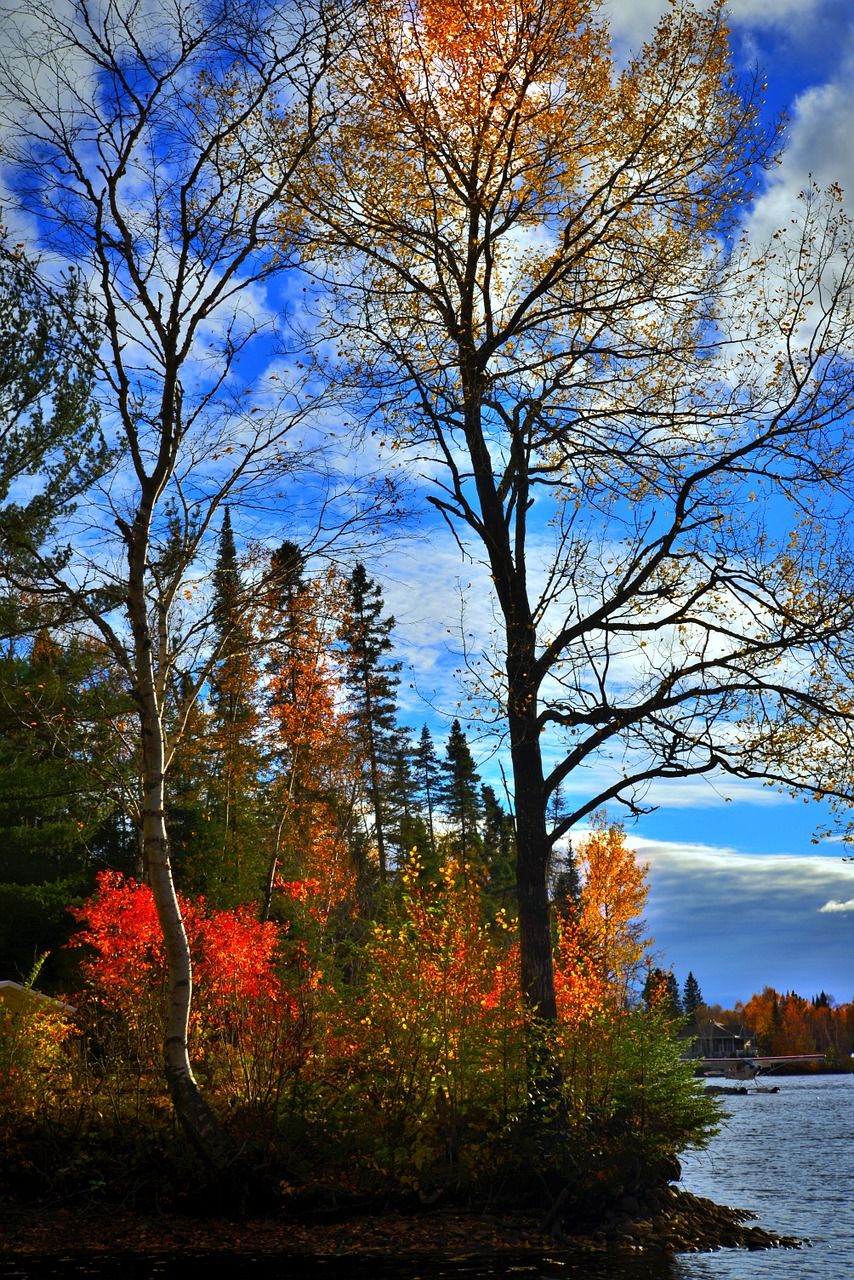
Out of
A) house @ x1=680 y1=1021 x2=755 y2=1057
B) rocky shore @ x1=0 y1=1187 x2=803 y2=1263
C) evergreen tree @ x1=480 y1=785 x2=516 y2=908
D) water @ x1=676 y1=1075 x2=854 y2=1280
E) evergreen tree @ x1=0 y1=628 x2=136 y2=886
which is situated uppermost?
evergreen tree @ x1=480 y1=785 x2=516 y2=908

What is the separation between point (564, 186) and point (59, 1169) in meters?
12.7

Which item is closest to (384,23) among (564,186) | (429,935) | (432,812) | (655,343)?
(564,186)

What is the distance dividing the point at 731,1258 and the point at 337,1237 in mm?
3996

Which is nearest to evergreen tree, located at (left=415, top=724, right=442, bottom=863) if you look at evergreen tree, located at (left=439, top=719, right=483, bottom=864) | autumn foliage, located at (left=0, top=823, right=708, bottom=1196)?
evergreen tree, located at (left=439, top=719, right=483, bottom=864)

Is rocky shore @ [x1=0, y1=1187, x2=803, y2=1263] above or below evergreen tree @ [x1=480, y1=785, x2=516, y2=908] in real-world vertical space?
below

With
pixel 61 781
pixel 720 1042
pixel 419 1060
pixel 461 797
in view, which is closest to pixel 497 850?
pixel 461 797

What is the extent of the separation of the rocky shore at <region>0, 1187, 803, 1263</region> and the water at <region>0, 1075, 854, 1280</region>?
11.4 inches

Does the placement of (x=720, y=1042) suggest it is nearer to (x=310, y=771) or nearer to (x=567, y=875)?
(x=567, y=875)

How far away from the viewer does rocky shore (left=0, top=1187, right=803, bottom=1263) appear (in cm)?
896

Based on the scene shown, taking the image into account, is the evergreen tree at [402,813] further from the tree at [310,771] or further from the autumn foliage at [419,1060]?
the autumn foliage at [419,1060]

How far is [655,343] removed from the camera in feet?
41.7

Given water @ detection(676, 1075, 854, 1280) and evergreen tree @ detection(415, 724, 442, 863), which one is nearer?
water @ detection(676, 1075, 854, 1280)

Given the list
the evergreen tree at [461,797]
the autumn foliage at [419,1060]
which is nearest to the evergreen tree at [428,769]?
the evergreen tree at [461,797]

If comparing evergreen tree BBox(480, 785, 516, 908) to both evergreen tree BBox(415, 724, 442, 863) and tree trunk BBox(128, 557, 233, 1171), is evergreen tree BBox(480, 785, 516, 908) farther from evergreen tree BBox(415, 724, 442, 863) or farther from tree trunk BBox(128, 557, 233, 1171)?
tree trunk BBox(128, 557, 233, 1171)
